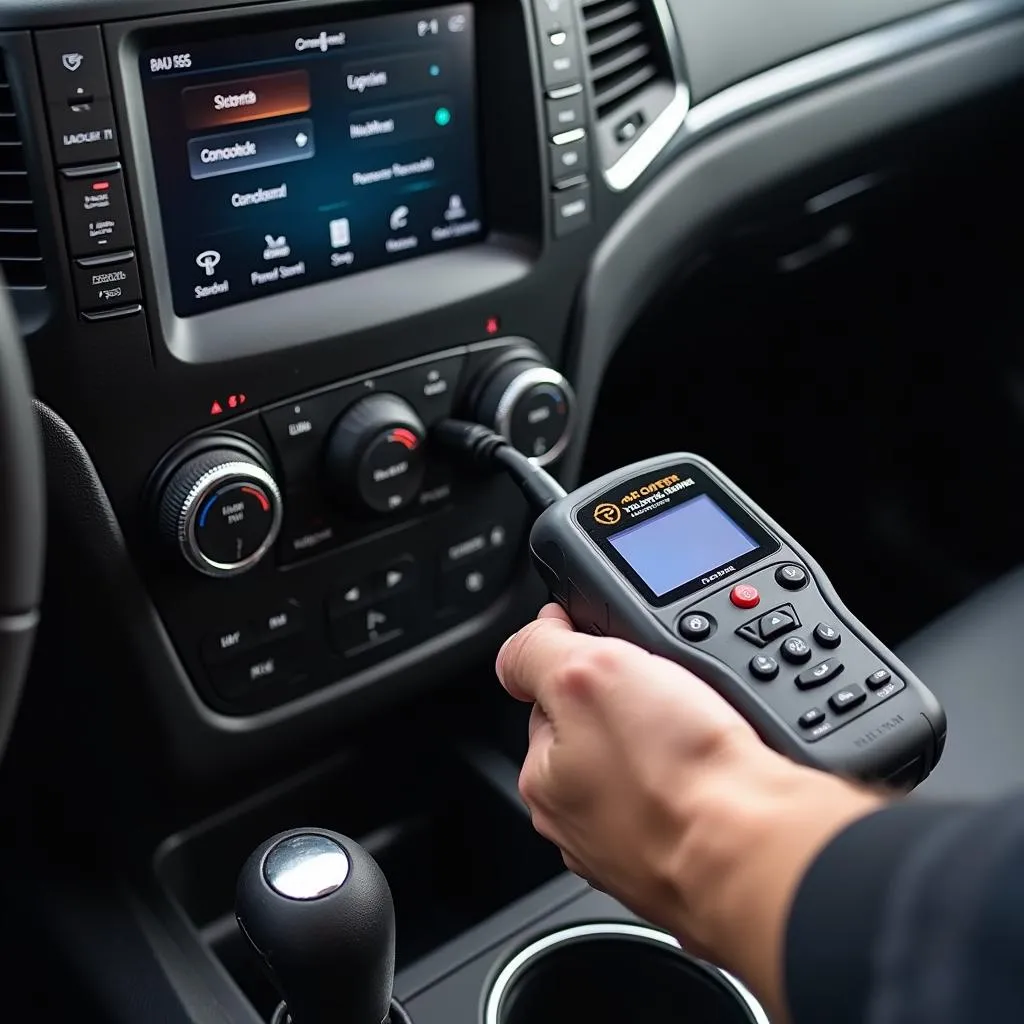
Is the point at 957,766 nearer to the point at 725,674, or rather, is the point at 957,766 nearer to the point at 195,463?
the point at 725,674

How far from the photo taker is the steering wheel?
1.81 ft

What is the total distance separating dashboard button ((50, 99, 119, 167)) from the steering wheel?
176 millimetres

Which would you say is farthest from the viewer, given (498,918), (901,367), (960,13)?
(901,367)

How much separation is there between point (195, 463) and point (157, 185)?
15 cm

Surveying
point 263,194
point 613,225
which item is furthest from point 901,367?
point 263,194

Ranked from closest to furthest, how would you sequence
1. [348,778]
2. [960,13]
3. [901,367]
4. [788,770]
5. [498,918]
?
[788,770] → [498,918] → [348,778] → [960,13] → [901,367]

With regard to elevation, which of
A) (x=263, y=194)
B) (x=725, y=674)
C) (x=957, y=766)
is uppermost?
(x=263, y=194)

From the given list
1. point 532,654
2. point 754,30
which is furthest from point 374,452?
point 754,30

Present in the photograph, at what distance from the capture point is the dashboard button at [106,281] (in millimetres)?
741

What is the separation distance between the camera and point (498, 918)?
92 cm

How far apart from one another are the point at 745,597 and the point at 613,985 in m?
0.29

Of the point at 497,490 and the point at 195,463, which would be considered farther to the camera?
the point at 497,490

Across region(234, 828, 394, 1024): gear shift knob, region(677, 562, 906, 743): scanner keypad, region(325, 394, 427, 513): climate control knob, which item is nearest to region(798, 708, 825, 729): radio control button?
region(677, 562, 906, 743): scanner keypad

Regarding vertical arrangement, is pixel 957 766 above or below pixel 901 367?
above
